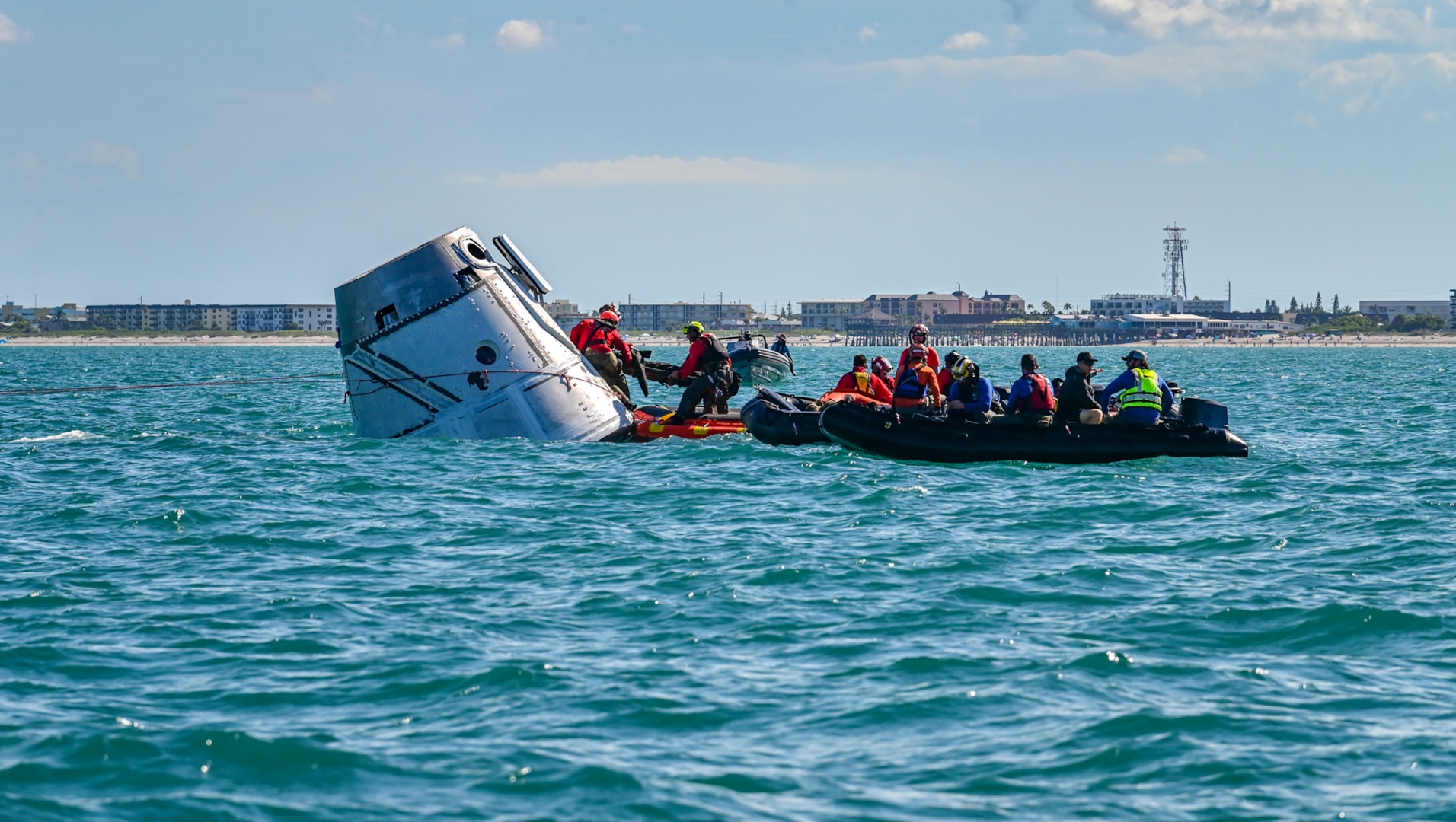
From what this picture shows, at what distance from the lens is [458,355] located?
23297 mm

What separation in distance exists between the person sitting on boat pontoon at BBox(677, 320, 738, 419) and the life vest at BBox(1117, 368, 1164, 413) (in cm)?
701

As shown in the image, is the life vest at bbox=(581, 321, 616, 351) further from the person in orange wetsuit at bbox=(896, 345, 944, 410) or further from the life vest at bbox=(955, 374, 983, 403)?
the life vest at bbox=(955, 374, 983, 403)

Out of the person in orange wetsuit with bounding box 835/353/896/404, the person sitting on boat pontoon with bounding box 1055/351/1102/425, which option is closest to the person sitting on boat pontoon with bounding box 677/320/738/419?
the person in orange wetsuit with bounding box 835/353/896/404

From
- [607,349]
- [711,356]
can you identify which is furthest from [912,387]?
[607,349]

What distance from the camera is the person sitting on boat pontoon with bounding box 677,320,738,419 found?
2506cm

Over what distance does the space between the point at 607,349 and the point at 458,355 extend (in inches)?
128

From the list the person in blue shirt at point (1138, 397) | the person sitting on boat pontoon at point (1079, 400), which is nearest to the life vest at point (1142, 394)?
the person in blue shirt at point (1138, 397)

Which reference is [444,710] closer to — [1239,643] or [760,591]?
[760,591]

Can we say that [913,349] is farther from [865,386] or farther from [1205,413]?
[1205,413]

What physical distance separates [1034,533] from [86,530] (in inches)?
395

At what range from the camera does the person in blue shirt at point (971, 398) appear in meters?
21.9

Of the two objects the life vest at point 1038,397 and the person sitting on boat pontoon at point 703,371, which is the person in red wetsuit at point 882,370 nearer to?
the person sitting on boat pontoon at point 703,371

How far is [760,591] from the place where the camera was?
12.4 m

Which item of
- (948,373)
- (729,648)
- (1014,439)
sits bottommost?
(729,648)
